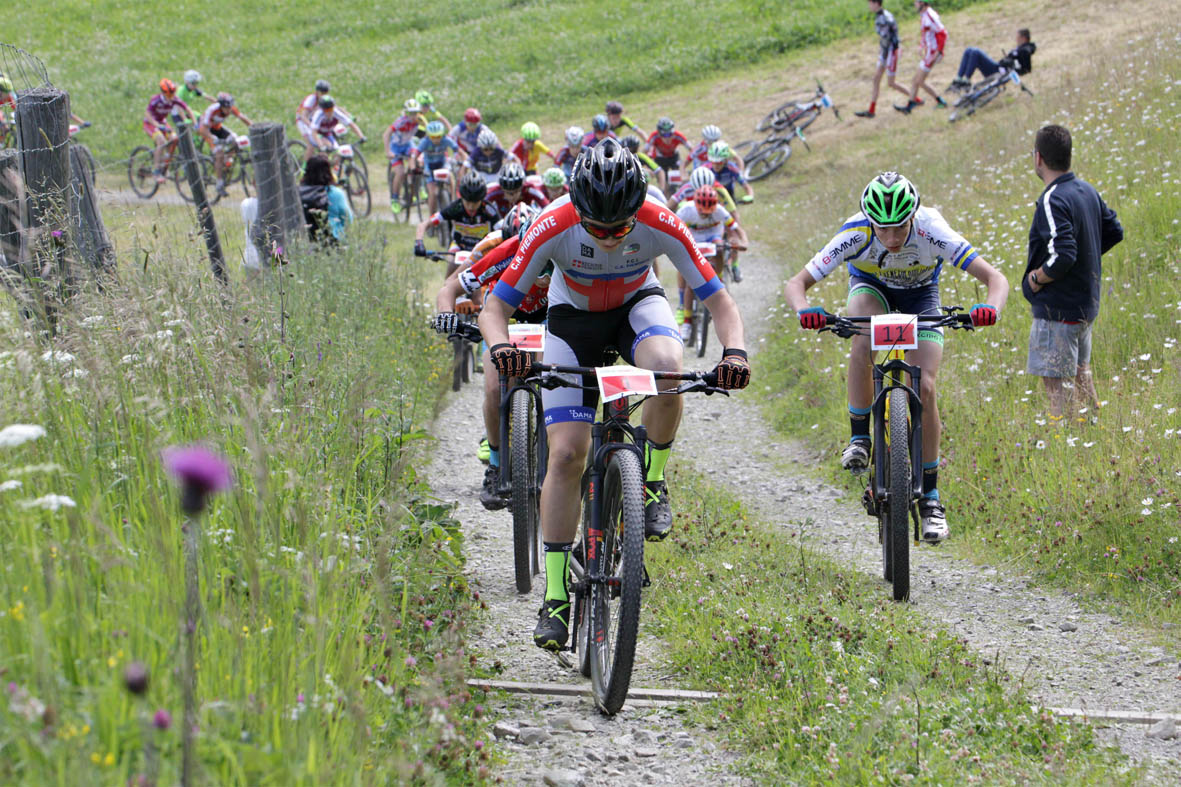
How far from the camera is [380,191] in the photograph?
28422 mm

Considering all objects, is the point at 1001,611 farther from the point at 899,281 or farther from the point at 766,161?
the point at 766,161

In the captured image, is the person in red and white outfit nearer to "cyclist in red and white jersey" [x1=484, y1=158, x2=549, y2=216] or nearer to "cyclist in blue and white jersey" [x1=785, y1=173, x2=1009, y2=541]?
"cyclist in red and white jersey" [x1=484, y1=158, x2=549, y2=216]

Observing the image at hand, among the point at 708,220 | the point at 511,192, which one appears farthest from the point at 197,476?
the point at 708,220

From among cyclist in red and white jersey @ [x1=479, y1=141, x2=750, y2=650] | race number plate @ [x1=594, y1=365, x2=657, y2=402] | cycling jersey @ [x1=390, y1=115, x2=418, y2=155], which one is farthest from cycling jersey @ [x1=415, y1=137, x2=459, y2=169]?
race number plate @ [x1=594, y1=365, x2=657, y2=402]

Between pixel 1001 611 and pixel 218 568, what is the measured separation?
388 cm

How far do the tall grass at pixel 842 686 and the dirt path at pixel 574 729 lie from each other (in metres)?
0.14

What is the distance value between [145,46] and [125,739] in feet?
153

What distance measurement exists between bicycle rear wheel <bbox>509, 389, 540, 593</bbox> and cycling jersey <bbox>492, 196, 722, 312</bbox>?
43.8 inches

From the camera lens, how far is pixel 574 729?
14.1 ft

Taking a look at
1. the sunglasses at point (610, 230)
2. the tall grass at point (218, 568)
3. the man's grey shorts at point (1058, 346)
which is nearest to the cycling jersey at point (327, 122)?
the tall grass at point (218, 568)

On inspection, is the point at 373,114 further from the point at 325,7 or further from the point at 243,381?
the point at 243,381

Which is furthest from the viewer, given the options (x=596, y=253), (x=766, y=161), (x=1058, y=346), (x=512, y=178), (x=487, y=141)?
(x=766, y=161)

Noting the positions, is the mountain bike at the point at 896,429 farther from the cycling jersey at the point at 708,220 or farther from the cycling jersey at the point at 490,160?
the cycling jersey at the point at 490,160

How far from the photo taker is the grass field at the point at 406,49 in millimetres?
35469
